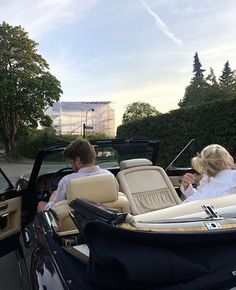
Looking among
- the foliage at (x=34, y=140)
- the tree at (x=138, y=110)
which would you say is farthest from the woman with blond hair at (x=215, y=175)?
the tree at (x=138, y=110)

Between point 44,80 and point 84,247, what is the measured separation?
37.8 m

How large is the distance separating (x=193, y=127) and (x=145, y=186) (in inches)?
405

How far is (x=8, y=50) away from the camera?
128 ft

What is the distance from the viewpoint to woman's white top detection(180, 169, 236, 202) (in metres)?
3.28

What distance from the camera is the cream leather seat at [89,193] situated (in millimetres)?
3043

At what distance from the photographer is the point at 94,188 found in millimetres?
3082

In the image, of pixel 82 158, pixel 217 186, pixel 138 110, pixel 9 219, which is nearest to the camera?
pixel 217 186

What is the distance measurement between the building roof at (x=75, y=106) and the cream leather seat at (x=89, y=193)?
6016cm

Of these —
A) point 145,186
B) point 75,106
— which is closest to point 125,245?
point 145,186

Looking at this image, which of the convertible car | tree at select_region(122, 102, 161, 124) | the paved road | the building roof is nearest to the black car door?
the convertible car

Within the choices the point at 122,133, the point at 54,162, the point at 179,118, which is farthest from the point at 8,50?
the point at 54,162

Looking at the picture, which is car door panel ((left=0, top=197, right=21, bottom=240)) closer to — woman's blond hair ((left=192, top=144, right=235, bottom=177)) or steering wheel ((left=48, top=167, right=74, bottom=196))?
steering wheel ((left=48, top=167, right=74, bottom=196))

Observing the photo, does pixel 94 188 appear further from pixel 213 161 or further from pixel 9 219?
pixel 9 219

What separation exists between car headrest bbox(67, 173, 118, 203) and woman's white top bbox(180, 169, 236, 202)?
2.16ft
